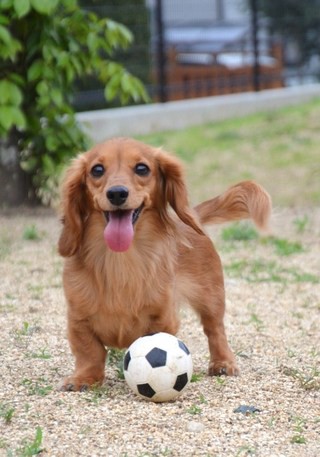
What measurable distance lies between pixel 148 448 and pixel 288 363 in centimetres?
143

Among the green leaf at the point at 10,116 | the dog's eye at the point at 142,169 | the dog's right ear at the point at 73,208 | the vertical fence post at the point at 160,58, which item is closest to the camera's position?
the dog's eye at the point at 142,169

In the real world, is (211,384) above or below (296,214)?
above

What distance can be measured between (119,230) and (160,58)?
437 inches

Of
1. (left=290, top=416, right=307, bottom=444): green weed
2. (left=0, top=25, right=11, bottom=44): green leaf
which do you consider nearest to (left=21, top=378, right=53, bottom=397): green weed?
(left=290, top=416, right=307, bottom=444): green weed

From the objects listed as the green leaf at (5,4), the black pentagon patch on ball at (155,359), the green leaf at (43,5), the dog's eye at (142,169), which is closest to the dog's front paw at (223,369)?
the black pentagon patch on ball at (155,359)

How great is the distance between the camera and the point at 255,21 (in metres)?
16.9

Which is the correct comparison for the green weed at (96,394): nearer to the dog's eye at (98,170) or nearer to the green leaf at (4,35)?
the dog's eye at (98,170)

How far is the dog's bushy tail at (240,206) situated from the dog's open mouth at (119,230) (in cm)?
79

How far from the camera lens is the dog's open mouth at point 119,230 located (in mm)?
4395

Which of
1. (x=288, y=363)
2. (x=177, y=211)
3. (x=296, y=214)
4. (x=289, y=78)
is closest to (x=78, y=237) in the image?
(x=177, y=211)

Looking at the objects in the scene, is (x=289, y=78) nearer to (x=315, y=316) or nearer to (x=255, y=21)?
(x=255, y=21)

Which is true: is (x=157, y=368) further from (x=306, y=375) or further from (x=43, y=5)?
(x=43, y=5)

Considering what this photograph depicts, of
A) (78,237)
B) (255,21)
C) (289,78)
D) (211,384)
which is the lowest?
(289,78)

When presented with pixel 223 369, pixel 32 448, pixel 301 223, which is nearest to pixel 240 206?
pixel 223 369
